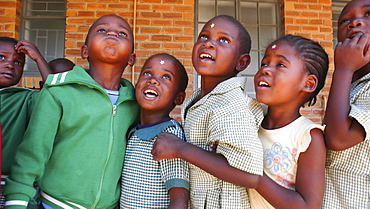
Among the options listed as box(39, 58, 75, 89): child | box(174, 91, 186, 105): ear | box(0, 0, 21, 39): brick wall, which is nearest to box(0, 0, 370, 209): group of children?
box(174, 91, 186, 105): ear

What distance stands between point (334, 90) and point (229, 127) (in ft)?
1.58

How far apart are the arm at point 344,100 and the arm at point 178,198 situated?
647mm

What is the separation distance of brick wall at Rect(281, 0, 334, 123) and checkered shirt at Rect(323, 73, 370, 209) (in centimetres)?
262

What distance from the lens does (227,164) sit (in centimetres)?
141

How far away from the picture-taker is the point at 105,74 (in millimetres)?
1873

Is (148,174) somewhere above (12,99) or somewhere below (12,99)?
below

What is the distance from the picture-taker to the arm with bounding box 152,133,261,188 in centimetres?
139

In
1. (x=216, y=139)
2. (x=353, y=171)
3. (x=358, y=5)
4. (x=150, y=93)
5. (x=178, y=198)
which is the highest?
(x=358, y=5)

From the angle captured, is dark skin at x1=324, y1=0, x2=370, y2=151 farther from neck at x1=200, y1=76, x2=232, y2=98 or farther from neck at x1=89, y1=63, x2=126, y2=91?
neck at x1=89, y1=63, x2=126, y2=91

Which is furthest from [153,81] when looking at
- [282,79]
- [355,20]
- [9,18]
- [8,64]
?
[9,18]

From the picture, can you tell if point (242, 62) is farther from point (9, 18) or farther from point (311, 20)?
point (9, 18)

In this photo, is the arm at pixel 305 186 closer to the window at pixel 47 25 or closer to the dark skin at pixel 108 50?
the dark skin at pixel 108 50

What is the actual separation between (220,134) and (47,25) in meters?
3.46

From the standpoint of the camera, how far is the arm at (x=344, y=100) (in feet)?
4.71
